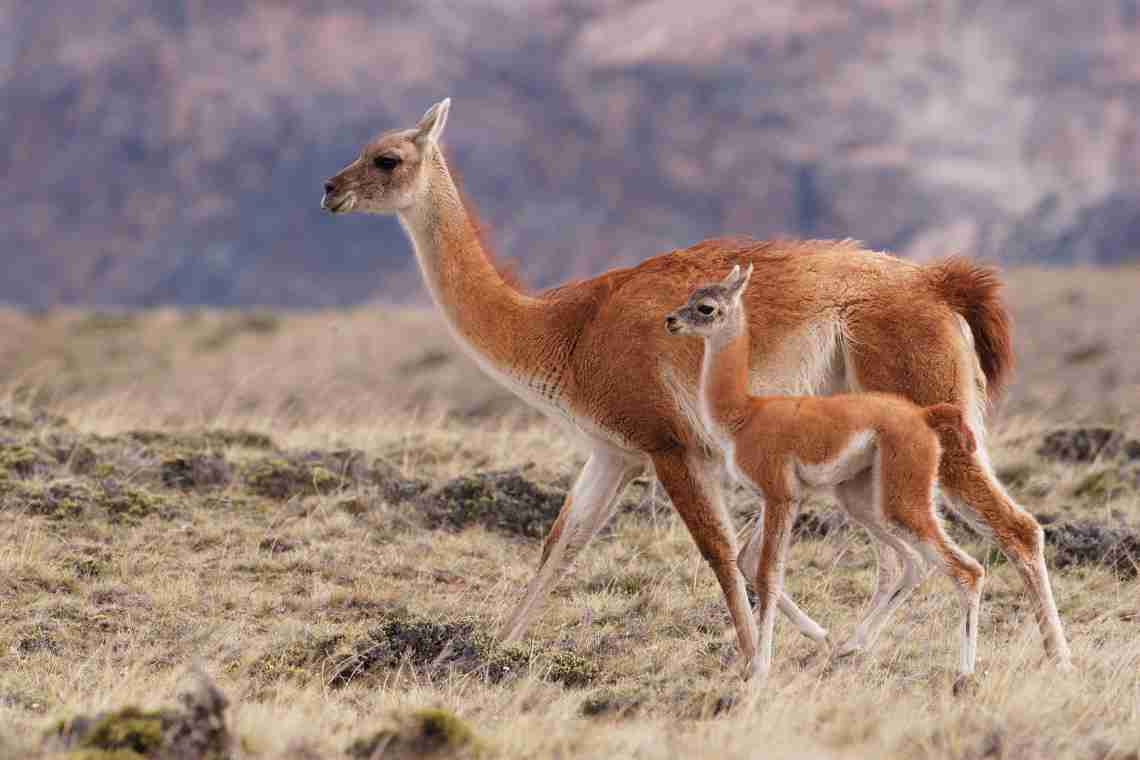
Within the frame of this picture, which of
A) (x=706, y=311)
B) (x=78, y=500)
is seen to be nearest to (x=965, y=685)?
(x=706, y=311)

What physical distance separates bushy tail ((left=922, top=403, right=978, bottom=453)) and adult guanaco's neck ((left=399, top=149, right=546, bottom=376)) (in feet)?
6.87

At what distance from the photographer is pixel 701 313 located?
24.0 feet

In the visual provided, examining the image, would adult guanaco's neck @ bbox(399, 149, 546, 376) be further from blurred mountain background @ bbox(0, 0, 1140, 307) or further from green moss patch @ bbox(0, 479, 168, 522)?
blurred mountain background @ bbox(0, 0, 1140, 307)

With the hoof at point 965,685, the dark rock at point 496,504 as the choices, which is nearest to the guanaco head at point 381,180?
the dark rock at point 496,504

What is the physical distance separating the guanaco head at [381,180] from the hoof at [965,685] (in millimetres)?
3790

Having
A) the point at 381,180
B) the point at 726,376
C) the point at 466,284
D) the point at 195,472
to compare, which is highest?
Answer: the point at 381,180

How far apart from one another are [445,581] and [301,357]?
101ft

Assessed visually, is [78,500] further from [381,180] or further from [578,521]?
[578,521]

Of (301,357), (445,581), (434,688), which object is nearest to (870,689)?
(434,688)

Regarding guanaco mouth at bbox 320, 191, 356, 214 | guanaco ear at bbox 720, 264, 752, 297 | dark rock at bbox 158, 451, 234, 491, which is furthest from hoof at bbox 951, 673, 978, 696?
dark rock at bbox 158, 451, 234, 491

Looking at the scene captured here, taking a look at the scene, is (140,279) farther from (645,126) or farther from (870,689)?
(870,689)

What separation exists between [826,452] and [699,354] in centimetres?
109

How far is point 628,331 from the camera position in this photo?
7.96m

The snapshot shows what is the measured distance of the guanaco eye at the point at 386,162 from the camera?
342 inches
